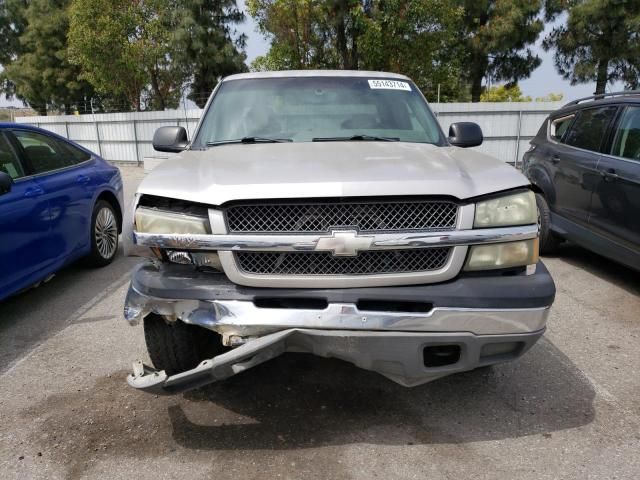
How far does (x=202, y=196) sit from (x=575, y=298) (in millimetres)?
→ 3665

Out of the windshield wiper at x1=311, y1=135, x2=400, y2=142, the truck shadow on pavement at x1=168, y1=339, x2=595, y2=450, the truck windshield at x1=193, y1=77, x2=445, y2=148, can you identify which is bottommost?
the truck shadow on pavement at x1=168, y1=339, x2=595, y2=450

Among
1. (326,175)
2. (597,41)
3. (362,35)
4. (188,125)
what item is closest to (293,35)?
(362,35)

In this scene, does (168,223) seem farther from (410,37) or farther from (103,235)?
(410,37)

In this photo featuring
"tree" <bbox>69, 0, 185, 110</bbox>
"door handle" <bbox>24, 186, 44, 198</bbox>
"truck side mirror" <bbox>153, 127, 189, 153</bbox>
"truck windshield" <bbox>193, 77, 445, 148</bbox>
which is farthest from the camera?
"tree" <bbox>69, 0, 185, 110</bbox>

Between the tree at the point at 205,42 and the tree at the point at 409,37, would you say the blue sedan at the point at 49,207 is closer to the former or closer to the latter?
the tree at the point at 409,37

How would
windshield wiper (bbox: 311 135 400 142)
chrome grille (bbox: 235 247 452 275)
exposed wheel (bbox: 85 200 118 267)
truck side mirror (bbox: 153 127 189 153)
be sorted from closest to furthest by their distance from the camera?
chrome grille (bbox: 235 247 452 275) < windshield wiper (bbox: 311 135 400 142) < truck side mirror (bbox: 153 127 189 153) < exposed wheel (bbox: 85 200 118 267)

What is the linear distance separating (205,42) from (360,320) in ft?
94.0

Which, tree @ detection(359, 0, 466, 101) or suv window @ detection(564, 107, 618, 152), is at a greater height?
tree @ detection(359, 0, 466, 101)

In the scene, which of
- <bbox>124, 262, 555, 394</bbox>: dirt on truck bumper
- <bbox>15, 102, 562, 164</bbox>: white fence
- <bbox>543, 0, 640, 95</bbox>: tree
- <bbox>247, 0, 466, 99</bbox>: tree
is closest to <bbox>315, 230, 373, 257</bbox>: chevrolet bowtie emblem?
<bbox>124, 262, 555, 394</bbox>: dirt on truck bumper

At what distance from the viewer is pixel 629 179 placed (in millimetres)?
4430

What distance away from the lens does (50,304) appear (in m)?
4.63

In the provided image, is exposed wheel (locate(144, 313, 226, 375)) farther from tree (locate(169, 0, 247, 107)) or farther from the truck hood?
tree (locate(169, 0, 247, 107))

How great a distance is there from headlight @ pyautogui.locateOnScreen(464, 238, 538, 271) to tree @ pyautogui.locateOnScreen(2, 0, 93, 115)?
111 feet

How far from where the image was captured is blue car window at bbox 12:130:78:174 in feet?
15.1
